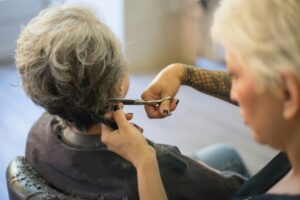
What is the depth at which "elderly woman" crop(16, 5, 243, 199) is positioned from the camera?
0.93 metres

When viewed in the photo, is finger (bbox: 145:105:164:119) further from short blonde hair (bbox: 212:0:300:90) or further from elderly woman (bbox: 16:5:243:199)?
short blonde hair (bbox: 212:0:300:90)

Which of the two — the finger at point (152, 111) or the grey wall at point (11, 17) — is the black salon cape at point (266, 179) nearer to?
the finger at point (152, 111)

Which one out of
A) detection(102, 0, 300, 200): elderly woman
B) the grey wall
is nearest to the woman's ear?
detection(102, 0, 300, 200): elderly woman

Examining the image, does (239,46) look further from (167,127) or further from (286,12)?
(167,127)

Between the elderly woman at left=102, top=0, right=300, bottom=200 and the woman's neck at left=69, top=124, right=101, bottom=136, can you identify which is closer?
the elderly woman at left=102, top=0, right=300, bottom=200

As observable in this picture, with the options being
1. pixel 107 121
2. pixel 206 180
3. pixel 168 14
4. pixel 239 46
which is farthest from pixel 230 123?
pixel 239 46

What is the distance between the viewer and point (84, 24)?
0.95 meters

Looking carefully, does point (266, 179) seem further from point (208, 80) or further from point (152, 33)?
point (152, 33)

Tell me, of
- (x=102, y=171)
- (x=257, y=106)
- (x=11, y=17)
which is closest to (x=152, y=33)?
(x=11, y=17)

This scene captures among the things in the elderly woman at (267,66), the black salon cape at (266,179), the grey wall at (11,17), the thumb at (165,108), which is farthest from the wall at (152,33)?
the elderly woman at (267,66)

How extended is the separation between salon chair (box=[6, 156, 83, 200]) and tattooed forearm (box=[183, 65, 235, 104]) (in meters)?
0.48

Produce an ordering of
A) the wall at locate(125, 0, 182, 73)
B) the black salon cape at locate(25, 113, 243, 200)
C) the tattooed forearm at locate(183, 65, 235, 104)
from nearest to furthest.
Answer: the black salon cape at locate(25, 113, 243, 200) → the tattooed forearm at locate(183, 65, 235, 104) → the wall at locate(125, 0, 182, 73)

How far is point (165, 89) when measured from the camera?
122 cm

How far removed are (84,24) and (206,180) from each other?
1.52 ft
